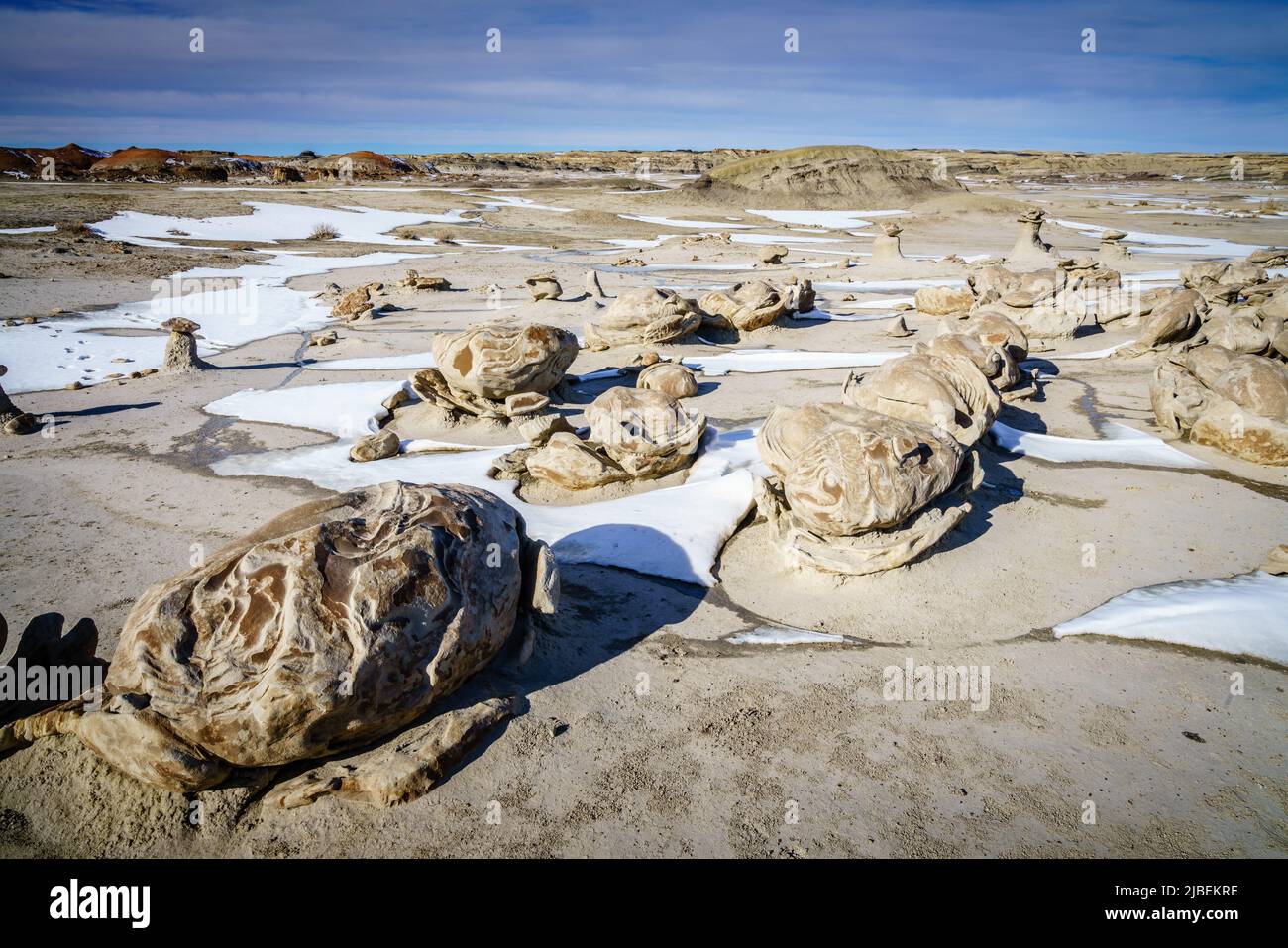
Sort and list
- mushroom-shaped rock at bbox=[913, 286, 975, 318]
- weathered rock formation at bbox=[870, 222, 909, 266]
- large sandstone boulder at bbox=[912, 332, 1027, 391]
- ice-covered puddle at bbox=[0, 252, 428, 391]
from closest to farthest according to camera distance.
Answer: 1. large sandstone boulder at bbox=[912, 332, 1027, 391]
2. ice-covered puddle at bbox=[0, 252, 428, 391]
3. mushroom-shaped rock at bbox=[913, 286, 975, 318]
4. weathered rock formation at bbox=[870, 222, 909, 266]

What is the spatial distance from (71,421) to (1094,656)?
30.6 feet

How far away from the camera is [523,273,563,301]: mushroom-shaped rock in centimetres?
1270

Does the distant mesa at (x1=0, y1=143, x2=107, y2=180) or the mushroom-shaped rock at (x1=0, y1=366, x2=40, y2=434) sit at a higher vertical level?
the distant mesa at (x1=0, y1=143, x2=107, y2=180)

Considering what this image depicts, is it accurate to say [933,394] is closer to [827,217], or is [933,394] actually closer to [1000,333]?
[1000,333]

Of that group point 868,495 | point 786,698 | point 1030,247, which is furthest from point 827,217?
point 786,698

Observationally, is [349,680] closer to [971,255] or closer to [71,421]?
[71,421]

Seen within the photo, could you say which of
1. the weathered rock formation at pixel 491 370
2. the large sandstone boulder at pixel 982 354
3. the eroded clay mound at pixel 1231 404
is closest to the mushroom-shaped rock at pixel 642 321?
the weathered rock formation at pixel 491 370

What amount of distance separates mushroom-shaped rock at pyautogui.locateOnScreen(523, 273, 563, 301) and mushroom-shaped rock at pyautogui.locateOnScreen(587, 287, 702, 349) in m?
2.93

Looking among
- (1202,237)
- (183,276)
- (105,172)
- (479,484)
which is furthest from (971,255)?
(105,172)

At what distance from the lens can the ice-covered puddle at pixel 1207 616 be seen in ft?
12.2

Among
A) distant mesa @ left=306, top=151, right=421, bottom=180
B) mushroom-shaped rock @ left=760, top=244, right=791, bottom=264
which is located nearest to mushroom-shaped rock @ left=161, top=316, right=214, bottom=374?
mushroom-shaped rock @ left=760, top=244, right=791, bottom=264

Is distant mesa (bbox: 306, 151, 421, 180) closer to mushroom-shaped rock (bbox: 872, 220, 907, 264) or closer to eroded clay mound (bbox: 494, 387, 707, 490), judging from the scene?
mushroom-shaped rock (bbox: 872, 220, 907, 264)

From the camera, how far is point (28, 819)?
259cm

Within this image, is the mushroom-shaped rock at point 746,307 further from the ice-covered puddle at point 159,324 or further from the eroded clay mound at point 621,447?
the ice-covered puddle at point 159,324
